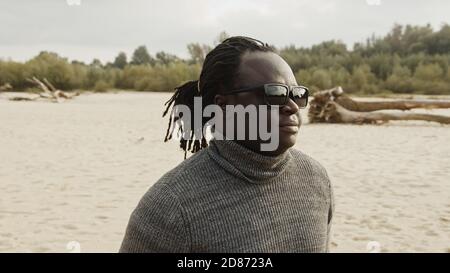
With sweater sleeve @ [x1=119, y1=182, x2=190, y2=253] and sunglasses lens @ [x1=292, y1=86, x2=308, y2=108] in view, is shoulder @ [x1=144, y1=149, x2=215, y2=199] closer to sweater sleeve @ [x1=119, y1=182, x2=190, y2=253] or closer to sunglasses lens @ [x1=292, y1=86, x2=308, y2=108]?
sweater sleeve @ [x1=119, y1=182, x2=190, y2=253]

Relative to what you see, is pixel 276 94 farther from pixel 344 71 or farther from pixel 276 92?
pixel 344 71

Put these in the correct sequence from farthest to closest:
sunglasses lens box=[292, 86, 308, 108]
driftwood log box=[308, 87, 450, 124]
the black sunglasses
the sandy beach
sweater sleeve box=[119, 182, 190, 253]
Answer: driftwood log box=[308, 87, 450, 124] < the sandy beach < sunglasses lens box=[292, 86, 308, 108] < the black sunglasses < sweater sleeve box=[119, 182, 190, 253]

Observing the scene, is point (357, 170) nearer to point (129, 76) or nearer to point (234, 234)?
point (234, 234)

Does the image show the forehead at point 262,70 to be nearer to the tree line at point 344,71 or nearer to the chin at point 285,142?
the chin at point 285,142

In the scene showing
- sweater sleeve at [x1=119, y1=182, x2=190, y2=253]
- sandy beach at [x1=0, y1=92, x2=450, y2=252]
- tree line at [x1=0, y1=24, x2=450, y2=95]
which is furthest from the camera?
tree line at [x1=0, y1=24, x2=450, y2=95]

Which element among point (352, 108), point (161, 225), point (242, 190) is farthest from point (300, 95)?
point (352, 108)

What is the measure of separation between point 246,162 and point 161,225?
28 centimetres

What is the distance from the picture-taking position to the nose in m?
1.66

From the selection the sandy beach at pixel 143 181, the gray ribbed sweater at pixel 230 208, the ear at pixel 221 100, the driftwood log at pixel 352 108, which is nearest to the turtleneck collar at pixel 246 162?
the gray ribbed sweater at pixel 230 208

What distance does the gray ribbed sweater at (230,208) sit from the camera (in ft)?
4.95

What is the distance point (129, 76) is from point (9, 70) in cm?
727


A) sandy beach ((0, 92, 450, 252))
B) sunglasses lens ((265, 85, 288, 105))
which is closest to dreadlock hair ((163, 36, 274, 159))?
sunglasses lens ((265, 85, 288, 105))
